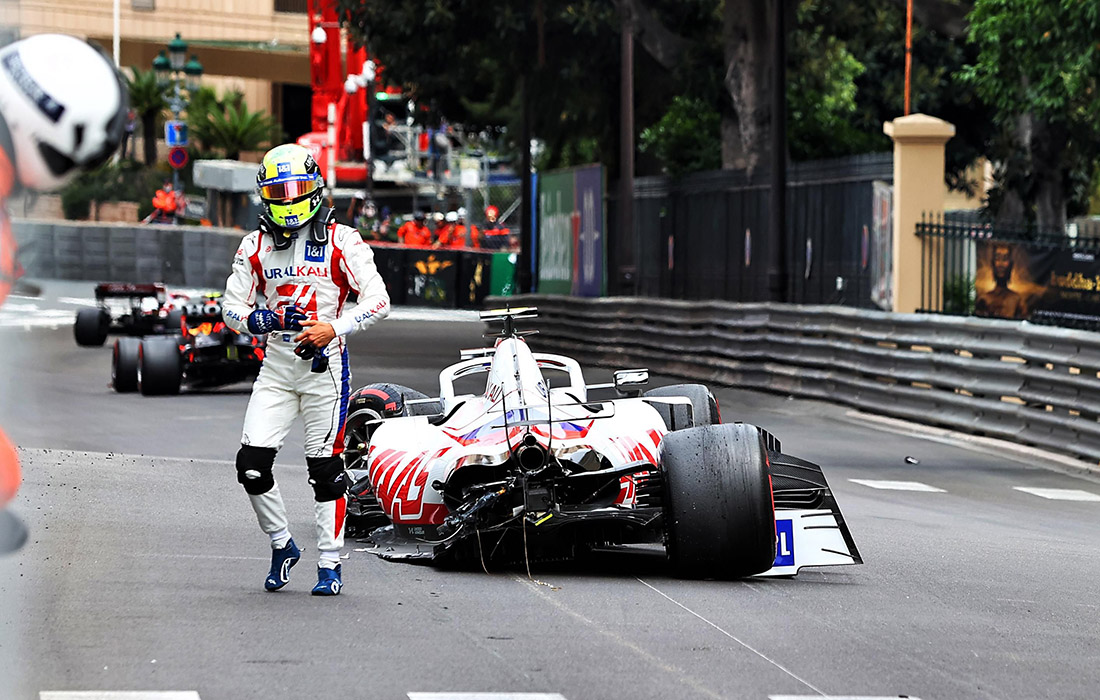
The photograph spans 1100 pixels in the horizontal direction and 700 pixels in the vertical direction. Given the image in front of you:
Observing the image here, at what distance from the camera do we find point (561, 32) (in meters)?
30.9

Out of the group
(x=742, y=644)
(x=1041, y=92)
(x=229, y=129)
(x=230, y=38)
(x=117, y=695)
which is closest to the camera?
(x=117, y=695)

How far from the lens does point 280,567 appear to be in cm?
781

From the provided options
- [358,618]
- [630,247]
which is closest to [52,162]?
[358,618]

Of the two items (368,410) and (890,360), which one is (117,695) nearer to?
(368,410)

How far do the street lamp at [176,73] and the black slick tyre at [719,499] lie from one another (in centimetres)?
2603

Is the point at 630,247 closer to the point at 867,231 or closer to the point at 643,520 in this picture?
the point at 867,231

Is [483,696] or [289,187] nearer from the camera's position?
[483,696]

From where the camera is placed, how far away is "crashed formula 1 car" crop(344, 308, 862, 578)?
7934 mm

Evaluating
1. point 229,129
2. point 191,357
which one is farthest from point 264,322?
point 229,129

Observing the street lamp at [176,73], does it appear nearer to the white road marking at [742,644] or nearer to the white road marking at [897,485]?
the white road marking at [897,485]

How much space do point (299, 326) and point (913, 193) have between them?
12.9 metres

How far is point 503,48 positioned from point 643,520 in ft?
77.7

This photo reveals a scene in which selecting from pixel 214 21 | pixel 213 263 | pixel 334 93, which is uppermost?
pixel 214 21

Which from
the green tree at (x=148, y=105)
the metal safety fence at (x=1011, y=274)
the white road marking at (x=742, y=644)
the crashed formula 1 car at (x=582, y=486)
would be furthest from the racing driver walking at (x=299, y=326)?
the green tree at (x=148, y=105)
